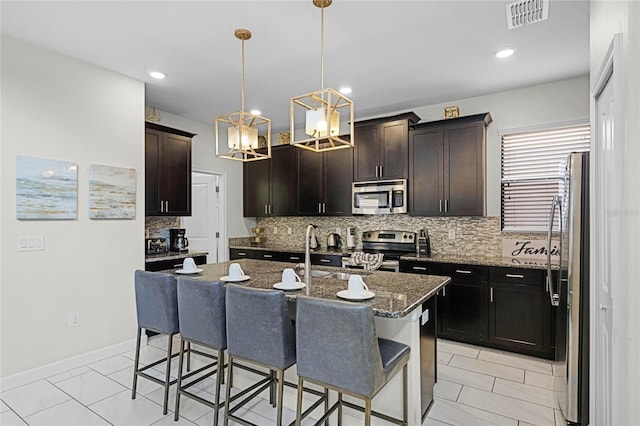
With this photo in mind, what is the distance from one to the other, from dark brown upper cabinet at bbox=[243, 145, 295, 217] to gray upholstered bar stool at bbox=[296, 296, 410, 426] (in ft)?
12.1

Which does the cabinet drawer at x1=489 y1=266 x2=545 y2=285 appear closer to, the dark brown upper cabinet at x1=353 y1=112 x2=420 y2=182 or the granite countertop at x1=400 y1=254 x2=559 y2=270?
the granite countertop at x1=400 y1=254 x2=559 y2=270

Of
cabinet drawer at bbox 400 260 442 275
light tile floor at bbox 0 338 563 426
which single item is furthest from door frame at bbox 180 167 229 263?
cabinet drawer at bbox 400 260 442 275

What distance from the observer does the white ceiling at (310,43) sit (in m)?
2.47

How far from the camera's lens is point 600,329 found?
5.83 ft

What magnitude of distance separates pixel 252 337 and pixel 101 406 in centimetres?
148

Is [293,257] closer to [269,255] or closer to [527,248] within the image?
[269,255]

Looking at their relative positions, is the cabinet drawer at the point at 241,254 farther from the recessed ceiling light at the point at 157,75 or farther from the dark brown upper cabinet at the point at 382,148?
the recessed ceiling light at the point at 157,75

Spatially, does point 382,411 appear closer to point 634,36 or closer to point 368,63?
point 634,36

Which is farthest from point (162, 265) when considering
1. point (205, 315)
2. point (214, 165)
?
point (205, 315)

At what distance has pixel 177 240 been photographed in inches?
184

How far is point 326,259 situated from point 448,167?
1.96 meters

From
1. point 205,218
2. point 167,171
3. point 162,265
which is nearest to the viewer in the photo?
point 162,265

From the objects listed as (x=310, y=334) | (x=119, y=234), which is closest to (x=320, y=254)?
(x=119, y=234)

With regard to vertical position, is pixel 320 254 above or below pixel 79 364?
above
